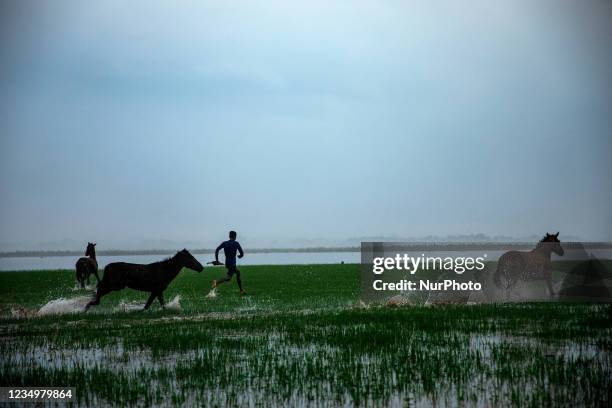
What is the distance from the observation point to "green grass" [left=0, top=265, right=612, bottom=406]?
8898mm

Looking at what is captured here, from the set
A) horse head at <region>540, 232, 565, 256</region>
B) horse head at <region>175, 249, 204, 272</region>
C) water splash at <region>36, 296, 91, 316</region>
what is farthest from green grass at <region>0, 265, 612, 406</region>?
horse head at <region>540, 232, 565, 256</region>

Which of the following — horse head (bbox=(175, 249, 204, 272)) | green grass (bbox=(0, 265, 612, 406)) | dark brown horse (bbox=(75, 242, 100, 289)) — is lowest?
green grass (bbox=(0, 265, 612, 406))

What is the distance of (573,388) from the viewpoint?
882 centimetres

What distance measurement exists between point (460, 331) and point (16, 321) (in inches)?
471

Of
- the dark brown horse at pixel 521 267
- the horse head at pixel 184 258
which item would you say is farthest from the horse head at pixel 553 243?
the horse head at pixel 184 258

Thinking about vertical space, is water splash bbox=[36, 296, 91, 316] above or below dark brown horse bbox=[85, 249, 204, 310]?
below

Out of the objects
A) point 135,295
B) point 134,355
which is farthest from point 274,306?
point 134,355

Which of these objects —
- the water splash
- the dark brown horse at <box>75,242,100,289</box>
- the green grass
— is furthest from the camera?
the dark brown horse at <box>75,242,100,289</box>

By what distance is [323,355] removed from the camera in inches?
463

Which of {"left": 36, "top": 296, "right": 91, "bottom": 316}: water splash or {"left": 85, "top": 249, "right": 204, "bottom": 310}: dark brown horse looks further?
{"left": 36, "top": 296, "right": 91, "bottom": 316}: water splash

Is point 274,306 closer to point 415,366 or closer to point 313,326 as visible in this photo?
point 313,326

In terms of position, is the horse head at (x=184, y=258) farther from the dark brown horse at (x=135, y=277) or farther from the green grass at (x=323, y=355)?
the green grass at (x=323, y=355)

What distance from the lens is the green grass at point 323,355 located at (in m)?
8.90

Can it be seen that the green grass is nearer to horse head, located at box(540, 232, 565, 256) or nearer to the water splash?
the water splash
